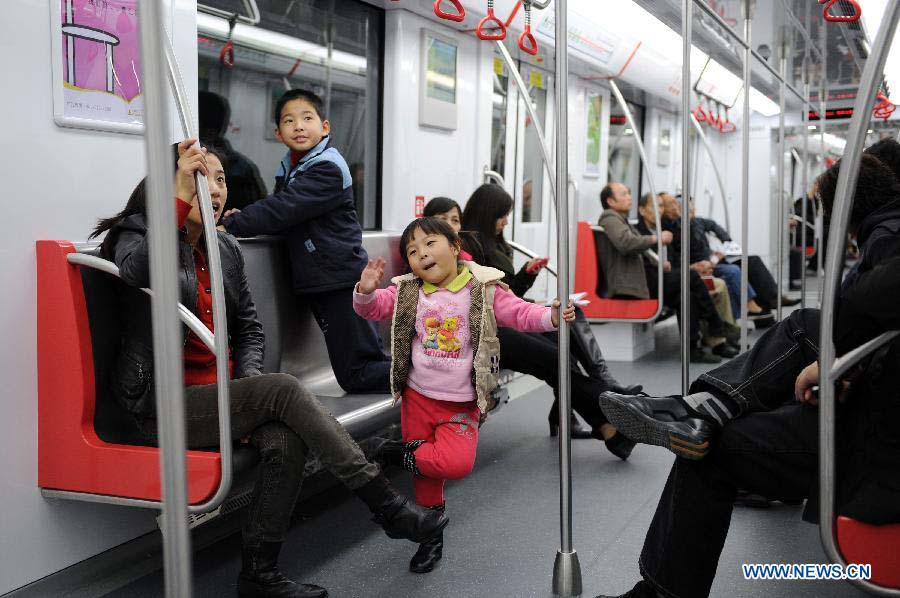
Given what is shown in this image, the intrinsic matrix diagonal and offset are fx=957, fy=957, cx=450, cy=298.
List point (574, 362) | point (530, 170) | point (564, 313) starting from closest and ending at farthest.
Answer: point (564, 313) < point (574, 362) < point (530, 170)

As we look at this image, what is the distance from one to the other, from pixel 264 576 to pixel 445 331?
946mm

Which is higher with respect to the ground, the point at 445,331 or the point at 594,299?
the point at 445,331

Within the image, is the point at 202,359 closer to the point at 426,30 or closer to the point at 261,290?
the point at 261,290

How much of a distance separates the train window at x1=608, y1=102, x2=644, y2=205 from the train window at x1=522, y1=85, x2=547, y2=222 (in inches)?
63.3

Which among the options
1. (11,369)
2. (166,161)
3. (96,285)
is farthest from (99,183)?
(166,161)

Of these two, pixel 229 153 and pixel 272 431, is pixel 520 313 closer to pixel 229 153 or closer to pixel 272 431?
pixel 272 431

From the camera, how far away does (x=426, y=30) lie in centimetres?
533

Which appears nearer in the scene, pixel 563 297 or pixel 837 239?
pixel 837 239

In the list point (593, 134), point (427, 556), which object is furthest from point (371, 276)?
point (593, 134)

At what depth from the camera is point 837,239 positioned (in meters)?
1.87

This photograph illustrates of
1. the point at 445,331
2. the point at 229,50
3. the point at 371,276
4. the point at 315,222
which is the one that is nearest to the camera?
the point at 371,276

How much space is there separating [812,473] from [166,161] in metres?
1.73

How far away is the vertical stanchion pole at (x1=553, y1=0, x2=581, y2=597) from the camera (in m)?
2.66

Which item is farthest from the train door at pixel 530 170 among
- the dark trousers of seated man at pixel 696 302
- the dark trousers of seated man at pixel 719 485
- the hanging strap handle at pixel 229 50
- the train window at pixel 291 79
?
the dark trousers of seated man at pixel 719 485
